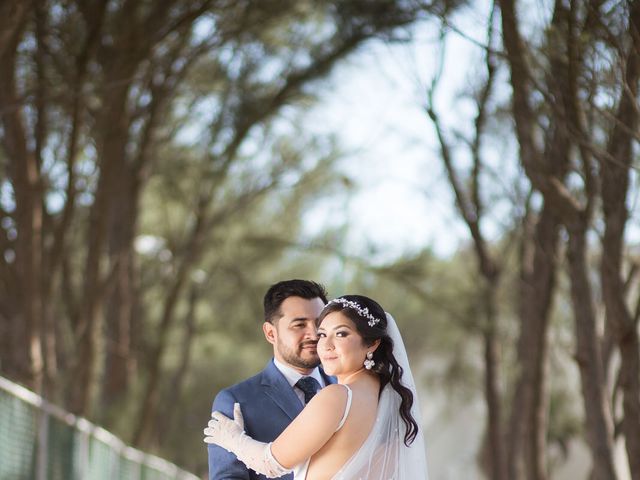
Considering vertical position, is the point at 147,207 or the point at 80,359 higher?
the point at 147,207

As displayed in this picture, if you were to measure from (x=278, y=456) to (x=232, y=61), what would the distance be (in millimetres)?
11046

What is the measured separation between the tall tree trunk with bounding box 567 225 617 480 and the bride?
12.2 feet

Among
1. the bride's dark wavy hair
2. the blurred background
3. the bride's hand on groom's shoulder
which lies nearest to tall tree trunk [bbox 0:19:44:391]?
the blurred background

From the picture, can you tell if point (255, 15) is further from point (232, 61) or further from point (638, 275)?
point (638, 275)

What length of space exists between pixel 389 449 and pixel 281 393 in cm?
43

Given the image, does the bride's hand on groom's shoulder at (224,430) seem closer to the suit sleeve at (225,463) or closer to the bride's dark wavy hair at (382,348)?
the suit sleeve at (225,463)

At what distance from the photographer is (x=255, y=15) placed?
1208 cm

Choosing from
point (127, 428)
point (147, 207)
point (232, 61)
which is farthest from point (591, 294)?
point (147, 207)

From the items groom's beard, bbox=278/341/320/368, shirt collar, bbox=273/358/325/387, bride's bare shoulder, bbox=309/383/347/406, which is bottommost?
bride's bare shoulder, bbox=309/383/347/406

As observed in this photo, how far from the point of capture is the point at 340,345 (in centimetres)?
392

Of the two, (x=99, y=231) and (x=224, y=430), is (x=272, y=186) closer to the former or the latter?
(x=99, y=231)

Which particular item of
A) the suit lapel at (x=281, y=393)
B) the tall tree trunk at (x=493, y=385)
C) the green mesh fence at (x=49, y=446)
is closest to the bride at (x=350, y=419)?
the suit lapel at (x=281, y=393)

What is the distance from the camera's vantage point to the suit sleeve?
4.04m

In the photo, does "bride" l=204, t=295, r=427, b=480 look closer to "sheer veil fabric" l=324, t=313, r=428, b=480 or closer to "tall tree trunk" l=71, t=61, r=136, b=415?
"sheer veil fabric" l=324, t=313, r=428, b=480
